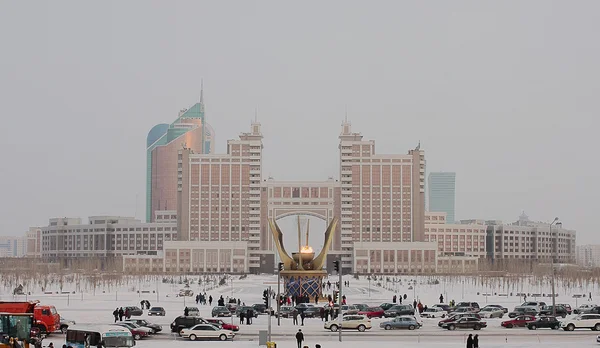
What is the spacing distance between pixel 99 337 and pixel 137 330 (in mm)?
8252

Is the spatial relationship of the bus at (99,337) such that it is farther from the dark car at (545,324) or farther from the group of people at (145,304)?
the group of people at (145,304)

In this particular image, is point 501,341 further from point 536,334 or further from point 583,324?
point 583,324

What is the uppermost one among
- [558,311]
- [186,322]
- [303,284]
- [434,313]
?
[303,284]

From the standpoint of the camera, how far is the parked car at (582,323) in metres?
54.5

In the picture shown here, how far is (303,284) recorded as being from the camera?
76875 millimetres

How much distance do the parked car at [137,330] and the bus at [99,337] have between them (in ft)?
22.2

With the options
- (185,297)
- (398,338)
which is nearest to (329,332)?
(398,338)

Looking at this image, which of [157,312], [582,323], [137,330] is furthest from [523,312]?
[137,330]

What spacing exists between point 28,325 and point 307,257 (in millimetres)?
43297

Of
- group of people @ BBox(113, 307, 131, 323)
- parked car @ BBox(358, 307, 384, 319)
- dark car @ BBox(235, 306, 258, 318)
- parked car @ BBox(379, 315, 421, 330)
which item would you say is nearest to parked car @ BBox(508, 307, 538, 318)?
parked car @ BBox(358, 307, 384, 319)

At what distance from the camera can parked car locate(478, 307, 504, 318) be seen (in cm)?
6474

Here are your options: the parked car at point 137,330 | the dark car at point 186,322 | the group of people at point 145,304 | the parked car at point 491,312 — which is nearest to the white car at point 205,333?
the dark car at point 186,322

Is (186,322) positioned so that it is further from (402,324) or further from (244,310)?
(402,324)

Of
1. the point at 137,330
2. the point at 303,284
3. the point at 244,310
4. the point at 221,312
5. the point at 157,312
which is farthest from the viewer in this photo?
the point at 303,284
